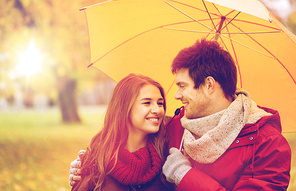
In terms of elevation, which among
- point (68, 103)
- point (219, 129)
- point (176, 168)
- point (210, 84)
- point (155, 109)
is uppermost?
point (210, 84)

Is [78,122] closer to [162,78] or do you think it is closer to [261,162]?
[162,78]

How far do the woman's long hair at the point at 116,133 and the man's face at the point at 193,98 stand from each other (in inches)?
18.2

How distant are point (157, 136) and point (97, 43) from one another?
128 centimetres

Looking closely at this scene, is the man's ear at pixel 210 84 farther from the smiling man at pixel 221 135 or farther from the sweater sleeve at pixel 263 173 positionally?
the sweater sleeve at pixel 263 173

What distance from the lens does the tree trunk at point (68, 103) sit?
15227 mm

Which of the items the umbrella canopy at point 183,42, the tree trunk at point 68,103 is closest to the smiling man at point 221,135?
the umbrella canopy at point 183,42

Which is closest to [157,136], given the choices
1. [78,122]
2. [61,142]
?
[61,142]

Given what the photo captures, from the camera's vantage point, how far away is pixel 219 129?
2068 millimetres

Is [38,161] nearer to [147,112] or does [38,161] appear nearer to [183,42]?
[147,112]

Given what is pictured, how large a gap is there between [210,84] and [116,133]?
3.57ft

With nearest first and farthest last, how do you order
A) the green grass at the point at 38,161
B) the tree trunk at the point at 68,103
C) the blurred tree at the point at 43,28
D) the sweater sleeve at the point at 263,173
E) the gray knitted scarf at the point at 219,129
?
the sweater sleeve at the point at 263,173, the gray knitted scarf at the point at 219,129, the green grass at the point at 38,161, the blurred tree at the point at 43,28, the tree trunk at the point at 68,103

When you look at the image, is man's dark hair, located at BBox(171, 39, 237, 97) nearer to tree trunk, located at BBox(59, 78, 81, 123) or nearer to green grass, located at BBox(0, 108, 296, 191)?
green grass, located at BBox(0, 108, 296, 191)

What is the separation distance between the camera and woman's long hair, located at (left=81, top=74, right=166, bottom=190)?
249 centimetres

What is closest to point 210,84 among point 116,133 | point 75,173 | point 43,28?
point 116,133
